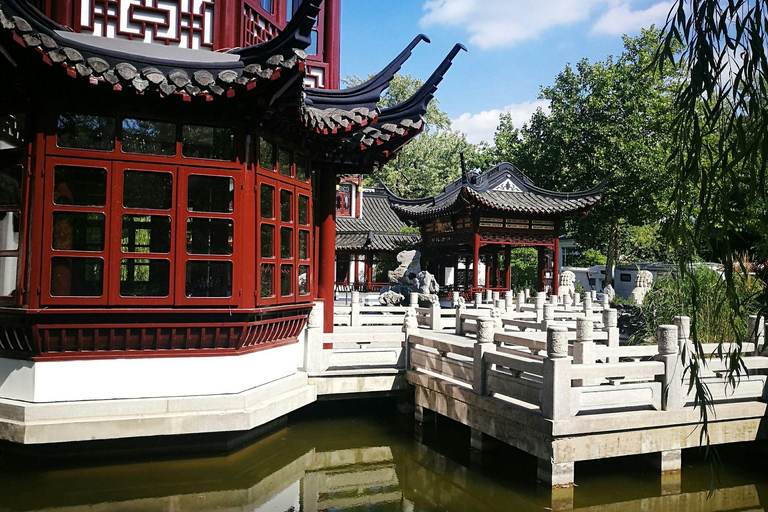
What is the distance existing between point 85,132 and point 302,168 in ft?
8.03

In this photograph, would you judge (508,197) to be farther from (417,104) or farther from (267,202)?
(267,202)

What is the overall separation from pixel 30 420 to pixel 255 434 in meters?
2.28

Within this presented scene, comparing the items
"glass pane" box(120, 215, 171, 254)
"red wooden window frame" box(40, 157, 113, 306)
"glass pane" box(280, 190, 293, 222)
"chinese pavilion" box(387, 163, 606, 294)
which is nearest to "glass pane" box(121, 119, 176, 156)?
"red wooden window frame" box(40, 157, 113, 306)

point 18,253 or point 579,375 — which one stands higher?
point 18,253

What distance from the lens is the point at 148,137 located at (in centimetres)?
604

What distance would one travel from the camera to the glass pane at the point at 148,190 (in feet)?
19.5

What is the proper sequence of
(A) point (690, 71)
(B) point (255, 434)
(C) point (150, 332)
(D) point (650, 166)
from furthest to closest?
1. (D) point (650, 166)
2. (B) point (255, 434)
3. (C) point (150, 332)
4. (A) point (690, 71)

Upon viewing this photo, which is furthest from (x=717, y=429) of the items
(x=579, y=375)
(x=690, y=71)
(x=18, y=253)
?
(x=18, y=253)

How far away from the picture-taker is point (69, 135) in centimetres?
579

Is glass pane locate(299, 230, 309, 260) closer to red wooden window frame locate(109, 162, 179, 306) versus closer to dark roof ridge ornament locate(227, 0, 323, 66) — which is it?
red wooden window frame locate(109, 162, 179, 306)

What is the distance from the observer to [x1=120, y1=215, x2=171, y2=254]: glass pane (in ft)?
19.8

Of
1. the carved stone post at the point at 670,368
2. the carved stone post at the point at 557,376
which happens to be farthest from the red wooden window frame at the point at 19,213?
the carved stone post at the point at 670,368

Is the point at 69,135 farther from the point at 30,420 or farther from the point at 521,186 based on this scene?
the point at 521,186

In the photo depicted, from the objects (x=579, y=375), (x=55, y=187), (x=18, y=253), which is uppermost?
(x=55, y=187)
